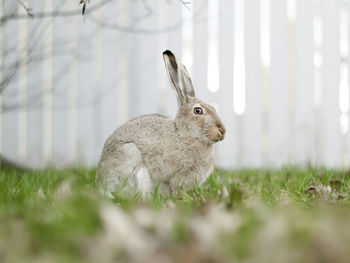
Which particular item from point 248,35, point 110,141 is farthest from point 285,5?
point 110,141

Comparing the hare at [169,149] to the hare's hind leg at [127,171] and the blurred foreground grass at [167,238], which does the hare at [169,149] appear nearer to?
the hare's hind leg at [127,171]

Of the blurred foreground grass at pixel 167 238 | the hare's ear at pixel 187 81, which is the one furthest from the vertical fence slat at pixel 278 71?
the blurred foreground grass at pixel 167 238

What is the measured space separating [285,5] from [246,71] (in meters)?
1.21

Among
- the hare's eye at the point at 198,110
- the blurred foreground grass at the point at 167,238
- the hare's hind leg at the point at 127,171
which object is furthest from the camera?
the hare's eye at the point at 198,110

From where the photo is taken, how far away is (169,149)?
311 cm

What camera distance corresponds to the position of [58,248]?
1228 millimetres

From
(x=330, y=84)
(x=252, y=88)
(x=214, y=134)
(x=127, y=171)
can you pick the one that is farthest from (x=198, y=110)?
(x=330, y=84)

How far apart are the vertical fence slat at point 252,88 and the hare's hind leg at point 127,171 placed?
314cm

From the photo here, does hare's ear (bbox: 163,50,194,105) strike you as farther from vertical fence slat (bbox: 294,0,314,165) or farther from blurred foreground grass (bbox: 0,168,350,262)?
vertical fence slat (bbox: 294,0,314,165)

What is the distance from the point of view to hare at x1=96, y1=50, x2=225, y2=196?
305cm

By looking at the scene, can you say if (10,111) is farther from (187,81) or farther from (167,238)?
(167,238)

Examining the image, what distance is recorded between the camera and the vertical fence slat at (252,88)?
6.03 metres

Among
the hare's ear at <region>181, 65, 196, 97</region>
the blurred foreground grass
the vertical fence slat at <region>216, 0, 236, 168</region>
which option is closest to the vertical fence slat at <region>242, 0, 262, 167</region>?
the vertical fence slat at <region>216, 0, 236, 168</region>

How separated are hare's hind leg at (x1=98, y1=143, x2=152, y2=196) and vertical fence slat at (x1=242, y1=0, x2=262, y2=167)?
10.3 feet
